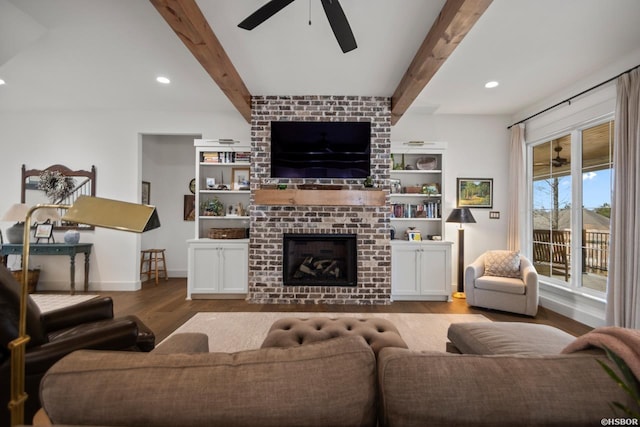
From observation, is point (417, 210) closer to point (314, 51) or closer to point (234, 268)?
point (314, 51)

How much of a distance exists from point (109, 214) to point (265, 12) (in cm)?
179

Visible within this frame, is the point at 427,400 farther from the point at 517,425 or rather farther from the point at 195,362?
the point at 195,362

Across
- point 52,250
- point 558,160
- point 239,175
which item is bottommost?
point 52,250

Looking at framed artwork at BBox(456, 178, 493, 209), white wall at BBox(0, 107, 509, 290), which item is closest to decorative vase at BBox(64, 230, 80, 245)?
white wall at BBox(0, 107, 509, 290)

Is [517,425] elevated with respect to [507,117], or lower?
lower

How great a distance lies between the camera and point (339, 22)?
195 centimetres

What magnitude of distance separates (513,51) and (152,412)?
12.5ft

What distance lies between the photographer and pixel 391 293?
159 inches

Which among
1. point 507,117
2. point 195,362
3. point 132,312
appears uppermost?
point 507,117

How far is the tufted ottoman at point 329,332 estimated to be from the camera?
169 cm

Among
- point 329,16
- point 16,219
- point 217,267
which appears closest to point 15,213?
point 16,219

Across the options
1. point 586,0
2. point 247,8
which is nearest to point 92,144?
point 247,8

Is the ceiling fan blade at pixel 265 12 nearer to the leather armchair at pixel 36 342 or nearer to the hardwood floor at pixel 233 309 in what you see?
the leather armchair at pixel 36 342

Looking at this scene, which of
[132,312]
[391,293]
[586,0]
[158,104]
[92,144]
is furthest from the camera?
[92,144]
